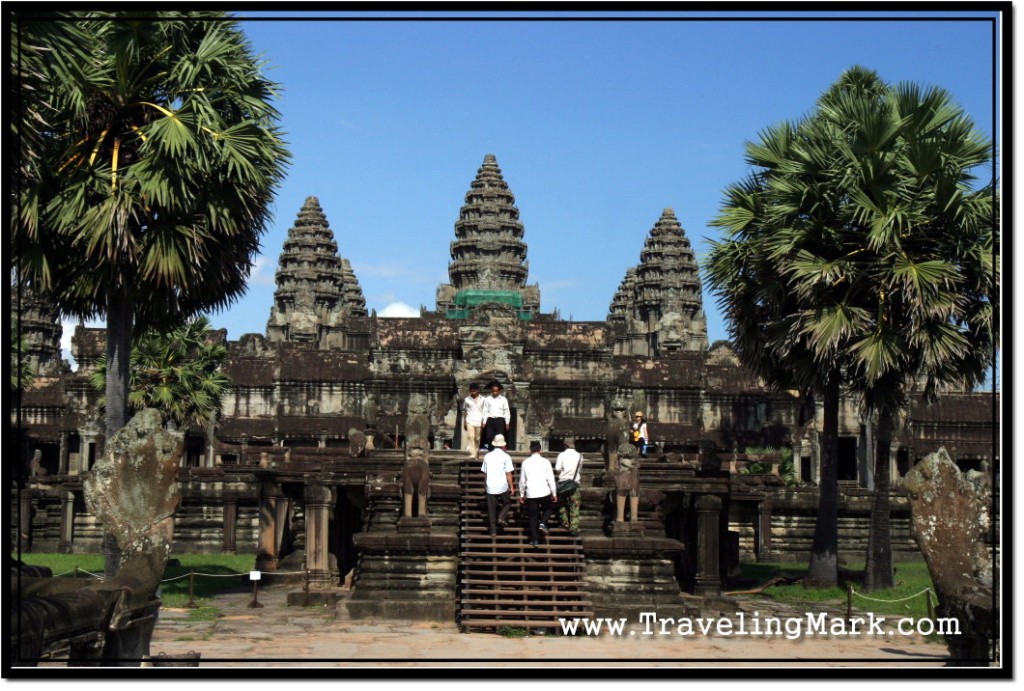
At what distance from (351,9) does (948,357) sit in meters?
13.9

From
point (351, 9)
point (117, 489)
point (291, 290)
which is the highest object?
point (291, 290)

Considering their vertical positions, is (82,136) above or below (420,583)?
above

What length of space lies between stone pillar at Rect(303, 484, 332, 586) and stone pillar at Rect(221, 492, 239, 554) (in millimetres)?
11258

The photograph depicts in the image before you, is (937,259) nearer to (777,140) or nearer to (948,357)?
(948,357)

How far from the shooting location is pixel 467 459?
23.2m

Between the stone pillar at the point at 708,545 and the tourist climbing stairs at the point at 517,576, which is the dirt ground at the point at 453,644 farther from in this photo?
the stone pillar at the point at 708,545

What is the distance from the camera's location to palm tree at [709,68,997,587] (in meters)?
20.8

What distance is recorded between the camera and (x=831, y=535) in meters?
24.0

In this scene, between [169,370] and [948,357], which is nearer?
[948,357]

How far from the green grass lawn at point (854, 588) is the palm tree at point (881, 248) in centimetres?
277

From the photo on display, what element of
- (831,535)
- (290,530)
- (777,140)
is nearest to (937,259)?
(777,140)

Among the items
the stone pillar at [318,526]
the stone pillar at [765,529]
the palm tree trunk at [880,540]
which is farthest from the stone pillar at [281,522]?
the palm tree trunk at [880,540]

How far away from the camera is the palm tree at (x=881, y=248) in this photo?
2080 cm

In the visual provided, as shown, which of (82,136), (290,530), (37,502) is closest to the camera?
(82,136)
